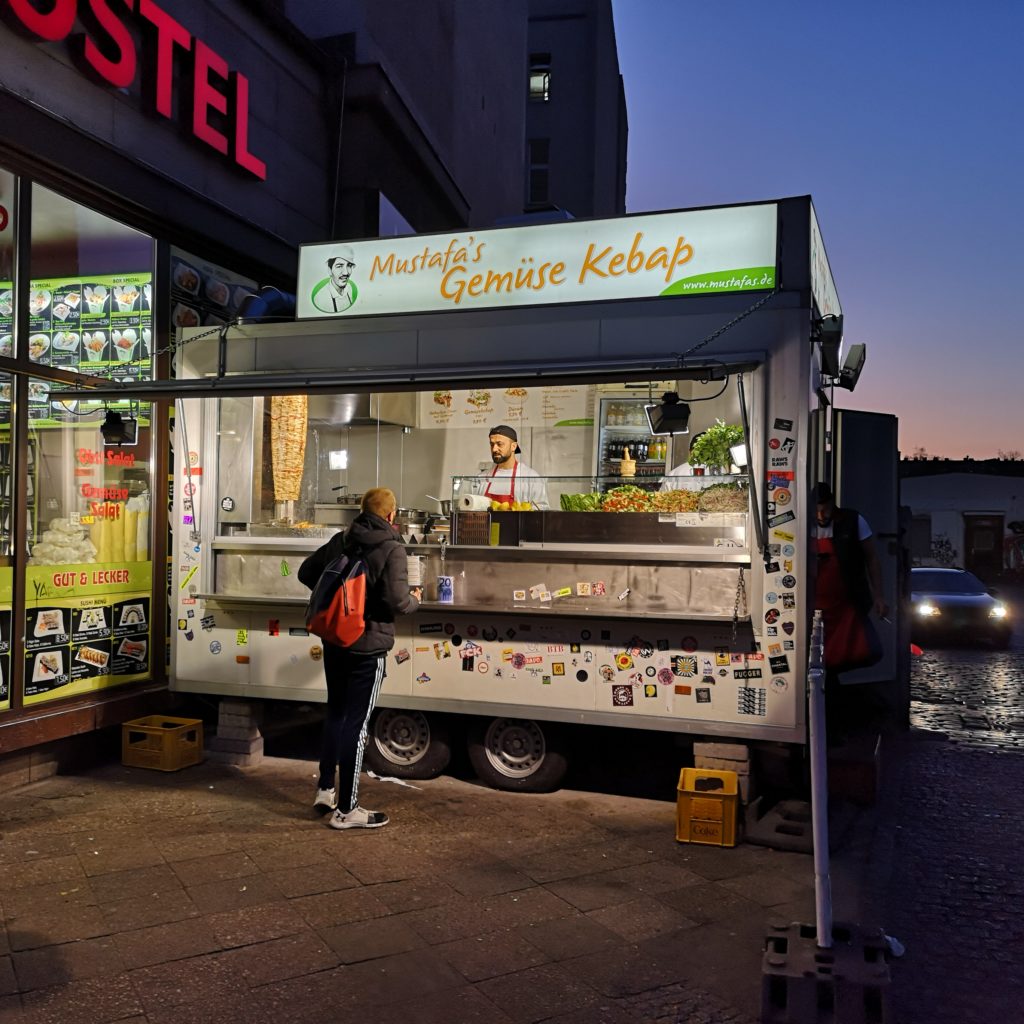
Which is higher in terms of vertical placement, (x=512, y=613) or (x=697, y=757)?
(x=512, y=613)

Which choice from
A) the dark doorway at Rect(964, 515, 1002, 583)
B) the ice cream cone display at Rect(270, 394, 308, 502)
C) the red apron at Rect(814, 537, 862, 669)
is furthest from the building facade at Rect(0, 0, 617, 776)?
the dark doorway at Rect(964, 515, 1002, 583)

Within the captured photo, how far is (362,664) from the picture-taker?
5.77 m

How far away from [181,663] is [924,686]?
9.03m

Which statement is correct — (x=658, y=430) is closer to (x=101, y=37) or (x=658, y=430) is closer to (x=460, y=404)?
(x=460, y=404)

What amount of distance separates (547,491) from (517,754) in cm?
185

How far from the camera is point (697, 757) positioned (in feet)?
19.6

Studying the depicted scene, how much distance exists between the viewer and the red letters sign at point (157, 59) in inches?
263

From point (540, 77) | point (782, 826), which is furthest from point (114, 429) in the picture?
point (540, 77)

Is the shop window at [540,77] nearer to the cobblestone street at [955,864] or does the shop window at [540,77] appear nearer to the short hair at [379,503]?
the cobblestone street at [955,864]

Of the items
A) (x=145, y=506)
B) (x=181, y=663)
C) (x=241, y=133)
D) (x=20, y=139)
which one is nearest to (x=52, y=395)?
(x=145, y=506)

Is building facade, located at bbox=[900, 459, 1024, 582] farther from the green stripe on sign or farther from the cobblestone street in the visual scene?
the green stripe on sign

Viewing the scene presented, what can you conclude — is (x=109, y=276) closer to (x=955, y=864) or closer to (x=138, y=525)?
(x=138, y=525)

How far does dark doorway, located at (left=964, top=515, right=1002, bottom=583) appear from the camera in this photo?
132 ft

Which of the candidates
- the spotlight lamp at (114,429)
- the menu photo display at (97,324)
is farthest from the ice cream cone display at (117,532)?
the menu photo display at (97,324)
